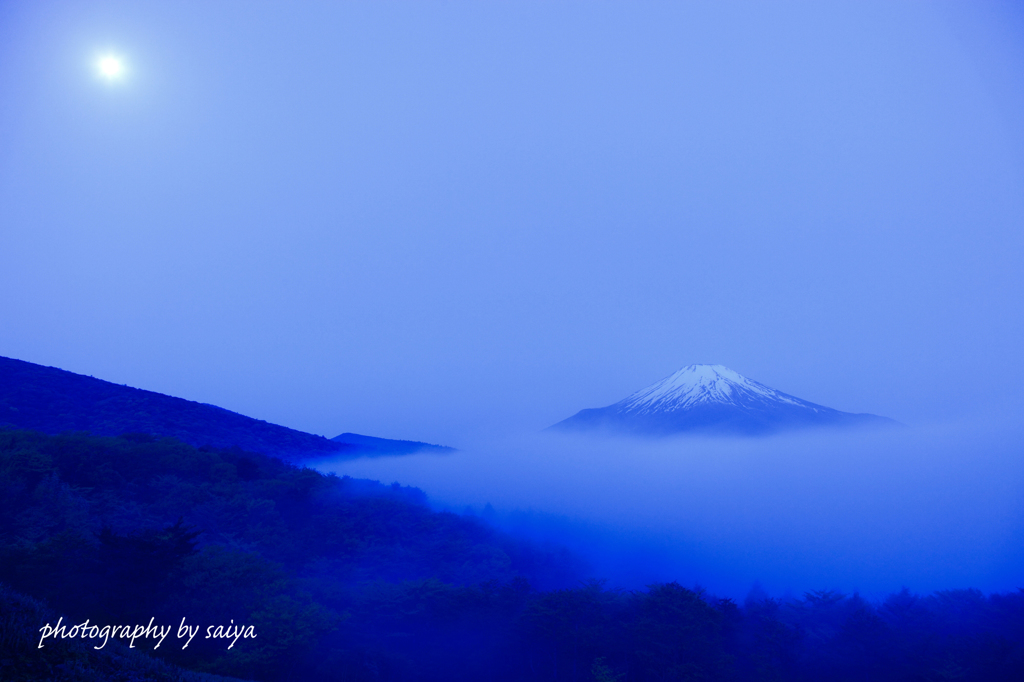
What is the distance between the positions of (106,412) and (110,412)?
483 millimetres

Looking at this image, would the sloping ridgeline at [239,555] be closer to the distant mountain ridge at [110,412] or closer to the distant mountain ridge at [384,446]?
the distant mountain ridge at [110,412]

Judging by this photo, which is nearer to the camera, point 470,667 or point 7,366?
point 470,667

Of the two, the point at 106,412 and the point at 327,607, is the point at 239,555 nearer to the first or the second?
the point at 327,607

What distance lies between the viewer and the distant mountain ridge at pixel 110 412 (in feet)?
230

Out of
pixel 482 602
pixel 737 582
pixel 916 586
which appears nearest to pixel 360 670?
pixel 482 602

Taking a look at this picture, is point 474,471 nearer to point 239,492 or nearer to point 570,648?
point 239,492

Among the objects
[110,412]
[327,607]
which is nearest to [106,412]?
[110,412]

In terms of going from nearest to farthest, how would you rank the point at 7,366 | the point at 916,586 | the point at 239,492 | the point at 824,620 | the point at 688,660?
the point at 688,660 < the point at 824,620 < the point at 239,492 < the point at 7,366 < the point at 916,586

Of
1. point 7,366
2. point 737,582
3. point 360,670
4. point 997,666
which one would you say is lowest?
point 737,582

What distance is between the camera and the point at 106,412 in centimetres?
7750

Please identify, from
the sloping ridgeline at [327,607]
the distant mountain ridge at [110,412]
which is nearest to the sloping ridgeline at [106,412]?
the distant mountain ridge at [110,412]

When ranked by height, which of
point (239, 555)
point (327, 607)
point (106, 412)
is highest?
point (106, 412)

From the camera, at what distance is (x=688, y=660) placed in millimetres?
33094

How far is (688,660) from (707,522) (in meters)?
130
